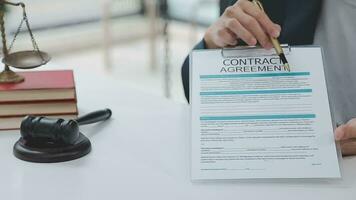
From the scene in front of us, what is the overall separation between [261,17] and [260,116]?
19cm

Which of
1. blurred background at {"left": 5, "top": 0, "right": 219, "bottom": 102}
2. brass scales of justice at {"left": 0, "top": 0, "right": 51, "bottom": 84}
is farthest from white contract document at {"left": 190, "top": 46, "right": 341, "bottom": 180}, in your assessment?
blurred background at {"left": 5, "top": 0, "right": 219, "bottom": 102}

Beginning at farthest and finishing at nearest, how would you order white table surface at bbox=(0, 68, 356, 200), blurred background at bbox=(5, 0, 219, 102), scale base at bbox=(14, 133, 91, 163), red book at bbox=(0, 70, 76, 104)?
blurred background at bbox=(5, 0, 219, 102) < red book at bbox=(0, 70, 76, 104) < scale base at bbox=(14, 133, 91, 163) < white table surface at bbox=(0, 68, 356, 200)

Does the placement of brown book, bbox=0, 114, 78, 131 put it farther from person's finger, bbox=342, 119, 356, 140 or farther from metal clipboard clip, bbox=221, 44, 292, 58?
person's finger, bbox=342, 119, 356, 140

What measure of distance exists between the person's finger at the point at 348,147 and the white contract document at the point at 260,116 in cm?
5

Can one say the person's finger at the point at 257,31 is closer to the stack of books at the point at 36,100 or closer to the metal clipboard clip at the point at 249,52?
the metal clipboard clip at the point at 249,52

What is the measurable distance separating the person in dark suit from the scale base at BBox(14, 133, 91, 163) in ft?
0.91

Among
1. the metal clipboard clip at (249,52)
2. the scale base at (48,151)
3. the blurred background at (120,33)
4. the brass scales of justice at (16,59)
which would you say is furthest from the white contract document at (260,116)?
the blurred background at (120,33)

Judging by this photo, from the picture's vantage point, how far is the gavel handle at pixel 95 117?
1046mm

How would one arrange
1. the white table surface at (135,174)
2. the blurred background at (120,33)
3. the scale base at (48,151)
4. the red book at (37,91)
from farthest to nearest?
1. the blurred background at (120,33)
2. the red book at (37,91)
3. the scale base at (48,151)
4. the white table surface at (135,174)

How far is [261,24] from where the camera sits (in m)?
0.97

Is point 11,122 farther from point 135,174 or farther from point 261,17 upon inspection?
point 261,17

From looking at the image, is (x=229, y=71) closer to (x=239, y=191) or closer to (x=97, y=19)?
(x=239, y=191)

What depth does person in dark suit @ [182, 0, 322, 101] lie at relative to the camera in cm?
97

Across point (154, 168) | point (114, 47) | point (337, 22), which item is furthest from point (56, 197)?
point (114, 47)
